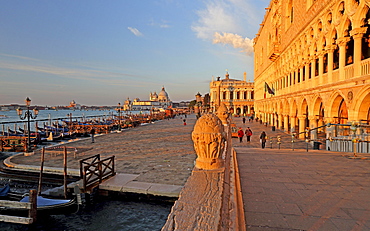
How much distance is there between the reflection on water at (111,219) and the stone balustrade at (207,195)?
4612 mm

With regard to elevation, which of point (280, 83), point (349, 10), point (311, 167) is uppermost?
point (349, 10)

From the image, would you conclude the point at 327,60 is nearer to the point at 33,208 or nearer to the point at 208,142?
the point at 208,142

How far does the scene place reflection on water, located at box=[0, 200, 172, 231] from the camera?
7.10m

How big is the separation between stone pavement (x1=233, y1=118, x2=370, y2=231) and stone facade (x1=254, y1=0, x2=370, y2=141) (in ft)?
15.6

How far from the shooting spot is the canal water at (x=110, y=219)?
7.10 m

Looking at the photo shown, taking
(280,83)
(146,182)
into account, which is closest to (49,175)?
(146,182)

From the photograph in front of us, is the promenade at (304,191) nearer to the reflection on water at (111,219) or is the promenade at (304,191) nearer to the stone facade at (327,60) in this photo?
the reflection on water at (111,219)

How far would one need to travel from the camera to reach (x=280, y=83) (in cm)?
2584

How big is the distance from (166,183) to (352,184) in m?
5.84

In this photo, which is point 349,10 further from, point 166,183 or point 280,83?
point 280,83

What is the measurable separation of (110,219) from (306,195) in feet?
19.6

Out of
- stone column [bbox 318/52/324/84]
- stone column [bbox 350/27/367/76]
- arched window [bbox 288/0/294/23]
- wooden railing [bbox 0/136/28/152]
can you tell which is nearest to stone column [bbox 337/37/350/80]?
stone column [bbox 350/27/367/76]

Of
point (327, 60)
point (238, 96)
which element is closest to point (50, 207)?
point (327, 60)

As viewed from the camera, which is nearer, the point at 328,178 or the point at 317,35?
the point at 328,178
